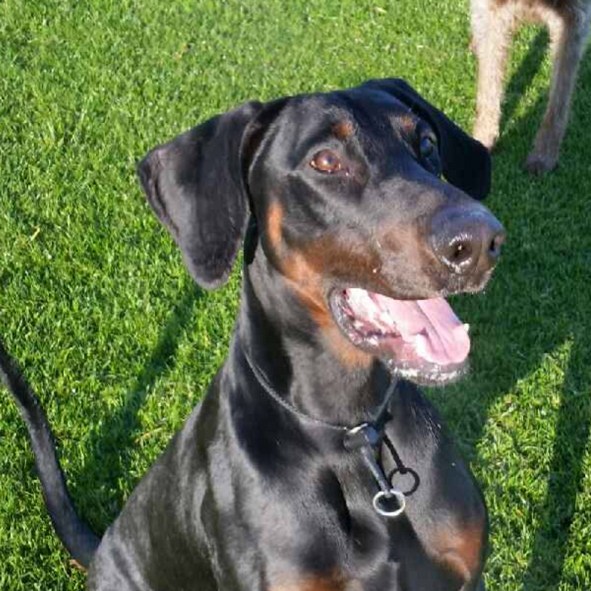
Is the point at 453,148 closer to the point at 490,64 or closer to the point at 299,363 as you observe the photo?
the point at 299,363

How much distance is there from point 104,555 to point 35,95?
4574 mm

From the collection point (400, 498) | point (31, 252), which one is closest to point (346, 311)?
point (400, 498)

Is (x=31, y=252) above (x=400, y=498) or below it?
below

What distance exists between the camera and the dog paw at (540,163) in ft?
23.5

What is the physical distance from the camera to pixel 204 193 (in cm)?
296

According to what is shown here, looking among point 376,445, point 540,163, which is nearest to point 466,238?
point 376,445

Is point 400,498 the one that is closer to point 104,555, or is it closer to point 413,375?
point 413,375

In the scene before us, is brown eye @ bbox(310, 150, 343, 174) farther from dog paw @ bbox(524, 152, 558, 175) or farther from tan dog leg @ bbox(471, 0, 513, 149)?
tan dog leg @ bbox(471, 0, 513, 149)

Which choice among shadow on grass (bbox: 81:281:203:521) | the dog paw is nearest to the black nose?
shadow on grass (bbox: 81:281:203:521)

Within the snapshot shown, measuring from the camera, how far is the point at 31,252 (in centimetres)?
585

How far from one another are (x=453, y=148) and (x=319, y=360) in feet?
2.70

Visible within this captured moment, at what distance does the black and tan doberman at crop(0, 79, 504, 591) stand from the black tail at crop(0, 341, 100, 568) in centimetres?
86

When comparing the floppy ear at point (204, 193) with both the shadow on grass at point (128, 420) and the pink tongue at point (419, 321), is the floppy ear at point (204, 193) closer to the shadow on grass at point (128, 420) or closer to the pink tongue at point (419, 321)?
the pink tongue at point (419, 321)

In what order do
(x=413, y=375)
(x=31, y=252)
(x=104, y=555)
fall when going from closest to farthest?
(x=413, y=375)
(x=104, y=555)
(x=31, y=252)
